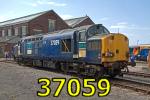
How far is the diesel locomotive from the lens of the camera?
19.7m

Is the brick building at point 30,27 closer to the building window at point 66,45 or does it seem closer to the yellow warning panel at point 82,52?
the building window at point 66,45

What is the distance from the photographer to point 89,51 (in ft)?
68.3

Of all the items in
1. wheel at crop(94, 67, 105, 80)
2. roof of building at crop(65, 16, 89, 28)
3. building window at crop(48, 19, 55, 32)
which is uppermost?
roof of building at crop(65, 16, 89, 28)

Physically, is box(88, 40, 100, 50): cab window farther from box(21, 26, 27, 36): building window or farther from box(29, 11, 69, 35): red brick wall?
box(21, 26, 27, 36): building window

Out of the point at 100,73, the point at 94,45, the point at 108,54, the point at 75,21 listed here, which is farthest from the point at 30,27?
the point at 108,54

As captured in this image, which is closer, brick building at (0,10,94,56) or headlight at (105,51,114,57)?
headlight at (105,51,114,57)

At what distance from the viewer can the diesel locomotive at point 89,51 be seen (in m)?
19.7

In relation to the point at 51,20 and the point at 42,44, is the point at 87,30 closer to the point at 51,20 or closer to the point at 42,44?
the point at 42,44

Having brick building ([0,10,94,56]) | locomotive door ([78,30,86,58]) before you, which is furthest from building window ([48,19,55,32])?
Result: locomotive door ([78,30,86,58])

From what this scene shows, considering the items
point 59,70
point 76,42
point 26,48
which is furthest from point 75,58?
point 26,48

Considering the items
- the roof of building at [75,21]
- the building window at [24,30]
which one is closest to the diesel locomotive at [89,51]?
the building window at [24,30]

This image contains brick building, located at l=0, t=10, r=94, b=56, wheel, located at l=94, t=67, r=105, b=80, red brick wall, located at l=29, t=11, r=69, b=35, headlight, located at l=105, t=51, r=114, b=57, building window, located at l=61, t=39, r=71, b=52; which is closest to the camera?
headlight, located at l=105, t=51, r=114, b=57

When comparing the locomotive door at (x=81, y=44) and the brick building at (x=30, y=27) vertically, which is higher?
the brick building at (x=30, y=27)

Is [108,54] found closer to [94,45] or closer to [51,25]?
[94,45]
